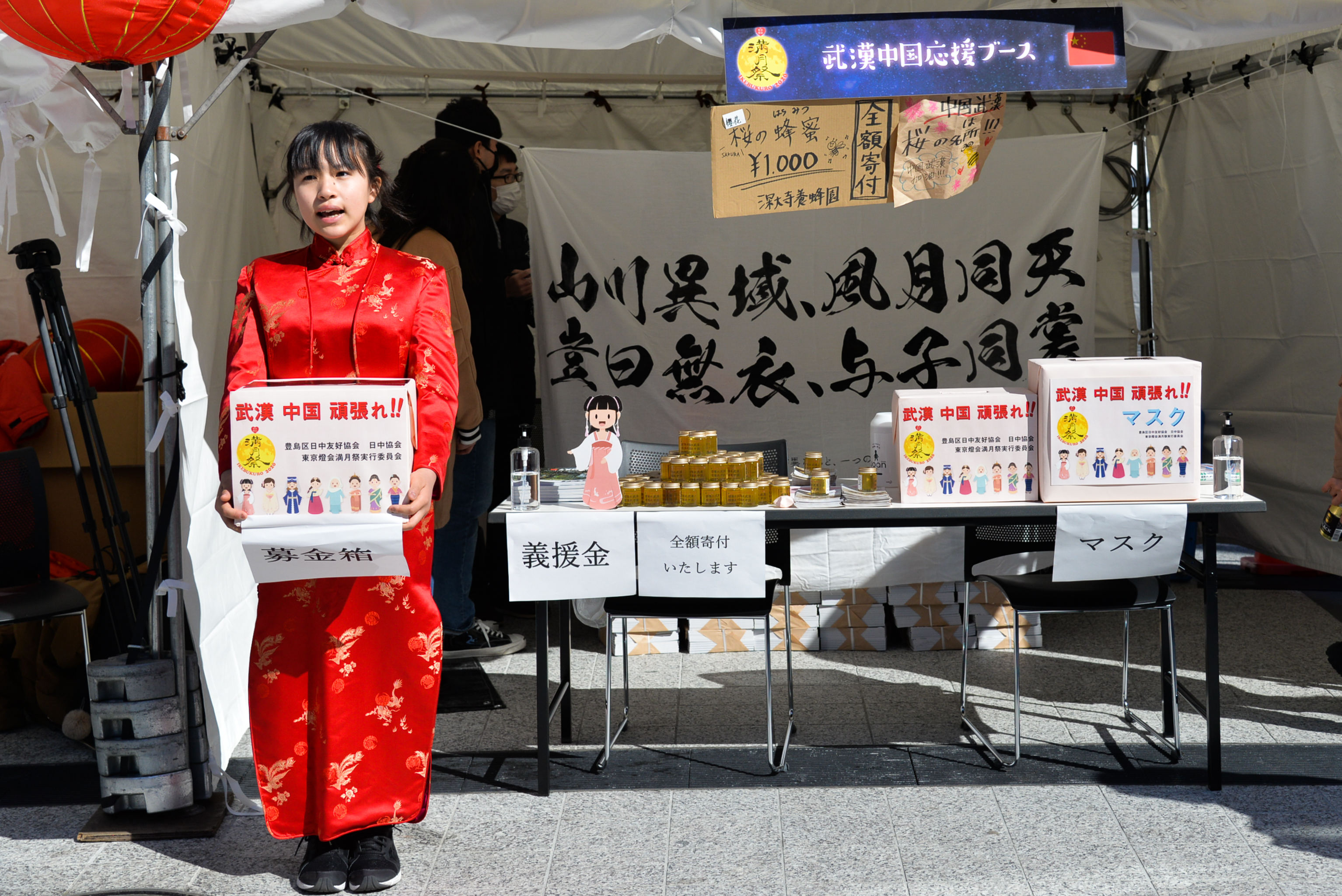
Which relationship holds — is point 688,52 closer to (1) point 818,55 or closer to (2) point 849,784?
(1) point 818,55

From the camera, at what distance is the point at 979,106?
11.8 feet

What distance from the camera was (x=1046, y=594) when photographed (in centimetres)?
340

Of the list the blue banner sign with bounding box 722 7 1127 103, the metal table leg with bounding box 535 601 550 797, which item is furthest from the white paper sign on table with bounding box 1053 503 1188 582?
the metal table leg with bounding box 535 601 550 797

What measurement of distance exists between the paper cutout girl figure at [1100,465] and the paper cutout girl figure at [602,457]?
50.9 inches

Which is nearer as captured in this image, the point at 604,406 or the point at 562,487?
the point at 604,406

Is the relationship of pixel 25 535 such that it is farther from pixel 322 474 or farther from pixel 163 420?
pixel 322 474

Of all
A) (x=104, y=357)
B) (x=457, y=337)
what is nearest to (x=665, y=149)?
(x=457, y=337)

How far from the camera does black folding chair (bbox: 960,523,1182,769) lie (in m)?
3.34

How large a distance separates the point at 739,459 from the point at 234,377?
137 cm

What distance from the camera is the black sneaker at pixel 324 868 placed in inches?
106

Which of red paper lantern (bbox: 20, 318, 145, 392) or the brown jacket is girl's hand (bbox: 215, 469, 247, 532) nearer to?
the brown jacket

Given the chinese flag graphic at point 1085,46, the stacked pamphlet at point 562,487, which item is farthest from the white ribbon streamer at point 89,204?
the chinese flag graphic at point 1085,46

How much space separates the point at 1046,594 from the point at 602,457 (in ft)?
4.55

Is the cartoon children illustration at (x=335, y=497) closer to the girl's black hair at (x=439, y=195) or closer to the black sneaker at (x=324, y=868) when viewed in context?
the black sneaker at (x=324, y=868)
